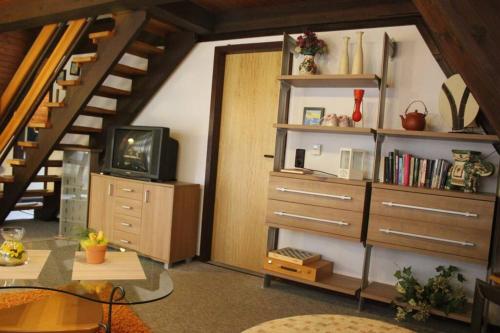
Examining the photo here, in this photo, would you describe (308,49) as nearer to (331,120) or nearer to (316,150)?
(331,120)

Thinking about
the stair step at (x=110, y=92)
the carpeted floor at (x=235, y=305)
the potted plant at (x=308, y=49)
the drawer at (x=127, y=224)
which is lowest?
the carpeted floor at (x=235, y=305)

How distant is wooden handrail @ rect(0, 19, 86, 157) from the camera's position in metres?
4.48

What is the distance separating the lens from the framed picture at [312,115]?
356 centimetres

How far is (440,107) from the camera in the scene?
3008 millimetres

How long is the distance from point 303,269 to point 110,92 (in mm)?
2697

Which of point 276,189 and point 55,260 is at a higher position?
point 276,189

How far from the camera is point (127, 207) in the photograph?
412 cm

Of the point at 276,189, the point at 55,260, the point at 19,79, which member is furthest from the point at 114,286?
the point at 19,79

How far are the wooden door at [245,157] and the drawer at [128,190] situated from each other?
2.42ft

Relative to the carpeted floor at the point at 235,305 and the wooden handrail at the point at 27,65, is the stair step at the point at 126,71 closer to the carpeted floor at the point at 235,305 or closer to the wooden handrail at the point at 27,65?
the wooden handrail at the point at 27,65

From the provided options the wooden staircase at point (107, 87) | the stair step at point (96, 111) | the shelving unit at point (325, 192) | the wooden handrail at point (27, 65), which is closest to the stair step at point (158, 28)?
the wooden staircase at point (107, 87)

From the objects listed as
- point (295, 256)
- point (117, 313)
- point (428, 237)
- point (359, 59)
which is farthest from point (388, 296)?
point (117, 313)

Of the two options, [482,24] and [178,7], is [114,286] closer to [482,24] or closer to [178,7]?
[482,24]

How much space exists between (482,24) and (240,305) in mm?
2369
